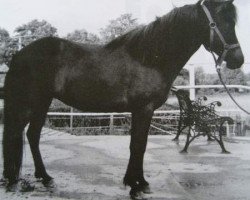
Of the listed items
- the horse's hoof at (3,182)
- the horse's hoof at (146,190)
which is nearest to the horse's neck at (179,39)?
the horse's hoof at (146,190)

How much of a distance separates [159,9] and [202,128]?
7.17ft

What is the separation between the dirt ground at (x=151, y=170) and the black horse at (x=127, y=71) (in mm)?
299

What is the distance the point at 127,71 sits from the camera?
332 centimetres

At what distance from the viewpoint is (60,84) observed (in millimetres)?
3562

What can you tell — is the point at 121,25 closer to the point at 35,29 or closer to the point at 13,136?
the point at 35,29

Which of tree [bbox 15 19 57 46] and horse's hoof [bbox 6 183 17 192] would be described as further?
tree [bbox 15 19 57 46]

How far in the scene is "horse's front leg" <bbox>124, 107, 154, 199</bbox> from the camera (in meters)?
3.24

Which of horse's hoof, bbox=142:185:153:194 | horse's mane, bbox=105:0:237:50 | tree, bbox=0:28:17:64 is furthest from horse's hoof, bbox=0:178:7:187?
horse's mane, bbox=105:0:237:50

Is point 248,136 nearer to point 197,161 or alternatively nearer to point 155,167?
point 197,161

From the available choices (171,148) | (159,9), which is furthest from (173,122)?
(159,9)

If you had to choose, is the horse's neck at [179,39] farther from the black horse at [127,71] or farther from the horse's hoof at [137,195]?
the horse's hoof at [137,195]

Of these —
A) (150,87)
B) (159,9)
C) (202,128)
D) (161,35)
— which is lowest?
(202,128)

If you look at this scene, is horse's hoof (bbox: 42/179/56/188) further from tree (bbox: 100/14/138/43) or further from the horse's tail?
tree (bbox: 100/14/138/43)

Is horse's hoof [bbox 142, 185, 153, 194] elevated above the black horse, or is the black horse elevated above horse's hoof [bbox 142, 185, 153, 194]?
the black horse
